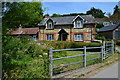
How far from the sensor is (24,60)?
4.02 meters

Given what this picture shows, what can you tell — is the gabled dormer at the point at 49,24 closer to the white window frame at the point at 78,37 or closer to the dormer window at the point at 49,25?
the dormer window at the point at 49,25

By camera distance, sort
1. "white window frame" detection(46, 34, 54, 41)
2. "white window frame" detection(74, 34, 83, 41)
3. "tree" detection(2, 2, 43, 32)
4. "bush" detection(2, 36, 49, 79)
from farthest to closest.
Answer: "white window frame" detection(46, 34, 54, 41)
"white window frame" detection(74, 34, 83, 41)
"tree" detection(2, 2, 43, 32)
"bush" detection(2, 36, 49, 79)

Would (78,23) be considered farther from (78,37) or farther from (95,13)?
(95,13)

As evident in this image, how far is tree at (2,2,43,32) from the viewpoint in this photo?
392cm

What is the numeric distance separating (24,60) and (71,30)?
2898 centimetres

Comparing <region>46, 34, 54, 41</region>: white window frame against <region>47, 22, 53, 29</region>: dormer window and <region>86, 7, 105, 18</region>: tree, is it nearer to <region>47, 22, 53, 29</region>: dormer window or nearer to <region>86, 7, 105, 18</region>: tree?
<region>47, 22, 53, 29</region>: dormer window

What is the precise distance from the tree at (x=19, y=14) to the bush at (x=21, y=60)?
0.44m

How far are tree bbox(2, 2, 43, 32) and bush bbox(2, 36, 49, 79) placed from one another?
44 centimetres

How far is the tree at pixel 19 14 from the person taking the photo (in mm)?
3916

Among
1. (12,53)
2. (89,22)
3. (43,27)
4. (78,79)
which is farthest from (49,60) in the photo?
(43,27)

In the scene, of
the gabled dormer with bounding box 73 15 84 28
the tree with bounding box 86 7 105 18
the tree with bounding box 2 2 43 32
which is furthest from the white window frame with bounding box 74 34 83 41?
the tree with bounding box 86 7 105 18

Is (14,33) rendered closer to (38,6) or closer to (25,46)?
(25,46)

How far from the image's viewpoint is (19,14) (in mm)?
4016

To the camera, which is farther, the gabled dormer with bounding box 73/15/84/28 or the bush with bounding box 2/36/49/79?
the gabled dormer with bounding box 73/15/84/28
